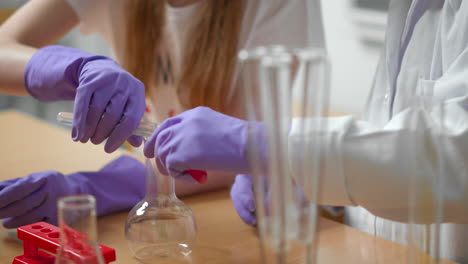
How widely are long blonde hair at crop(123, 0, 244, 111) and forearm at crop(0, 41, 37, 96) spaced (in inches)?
9.9

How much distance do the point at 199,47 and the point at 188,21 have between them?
0.27 feet

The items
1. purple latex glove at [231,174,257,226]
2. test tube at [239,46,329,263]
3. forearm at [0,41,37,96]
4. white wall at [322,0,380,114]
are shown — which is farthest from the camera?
white wall at [322,0,380,114]

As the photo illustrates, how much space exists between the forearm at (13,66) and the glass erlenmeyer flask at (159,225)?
1.49ft

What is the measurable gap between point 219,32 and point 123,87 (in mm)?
395

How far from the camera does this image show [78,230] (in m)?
0.49

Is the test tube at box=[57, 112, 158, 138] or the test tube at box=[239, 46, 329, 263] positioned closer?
the test tube at box=[239, 46, 329, 263]

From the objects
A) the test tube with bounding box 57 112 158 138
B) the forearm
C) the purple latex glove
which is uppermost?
the forearm

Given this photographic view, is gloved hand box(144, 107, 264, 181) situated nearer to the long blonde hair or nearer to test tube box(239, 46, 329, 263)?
test tube box(239, 46, 329, 263)

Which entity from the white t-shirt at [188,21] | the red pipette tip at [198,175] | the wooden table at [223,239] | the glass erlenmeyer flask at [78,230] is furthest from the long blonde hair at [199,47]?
the glass erlenmeyer flask at [78,230]

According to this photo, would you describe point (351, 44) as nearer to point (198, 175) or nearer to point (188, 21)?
point (188, 21)

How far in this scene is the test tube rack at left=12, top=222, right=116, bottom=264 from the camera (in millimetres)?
660

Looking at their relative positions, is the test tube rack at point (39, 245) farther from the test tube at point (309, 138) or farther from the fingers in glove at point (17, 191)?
the test tube at point (309, 138)

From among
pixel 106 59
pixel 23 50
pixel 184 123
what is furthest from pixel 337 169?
pixel 23 50

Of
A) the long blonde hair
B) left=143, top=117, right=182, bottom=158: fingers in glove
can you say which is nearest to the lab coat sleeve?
left=143, top=117, right=182, bottom=158: fingers in glove
